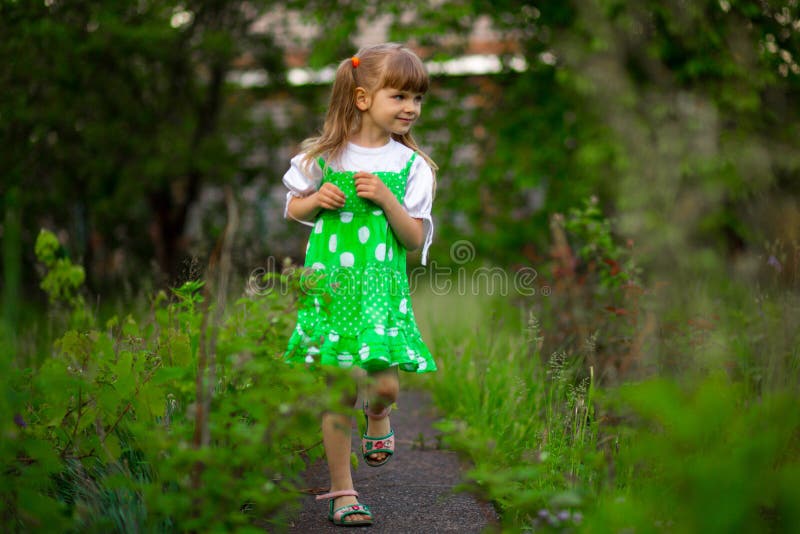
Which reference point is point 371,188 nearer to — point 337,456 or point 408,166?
point 408,166

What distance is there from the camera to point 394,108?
3041 mm

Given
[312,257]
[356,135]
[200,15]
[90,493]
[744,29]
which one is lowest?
[90,493]

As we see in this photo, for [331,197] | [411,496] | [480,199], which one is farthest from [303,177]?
[480,199]

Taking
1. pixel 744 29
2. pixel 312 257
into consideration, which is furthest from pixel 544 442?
pixel 744 29

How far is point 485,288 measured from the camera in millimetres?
7727

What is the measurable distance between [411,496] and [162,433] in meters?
1.26

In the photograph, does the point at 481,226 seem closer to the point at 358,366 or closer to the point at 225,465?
the point at 358,366

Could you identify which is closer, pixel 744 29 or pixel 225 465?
pixel 225 465

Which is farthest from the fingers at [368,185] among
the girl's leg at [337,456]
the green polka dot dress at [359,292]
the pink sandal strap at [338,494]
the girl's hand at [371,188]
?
the pink sandal strap at [338,494]

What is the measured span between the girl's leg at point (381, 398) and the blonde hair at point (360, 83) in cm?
75

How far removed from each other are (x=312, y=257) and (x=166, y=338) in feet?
1.91

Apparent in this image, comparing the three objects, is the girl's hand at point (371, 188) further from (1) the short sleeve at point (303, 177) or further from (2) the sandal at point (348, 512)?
(2) the sandal at point (348, 512)

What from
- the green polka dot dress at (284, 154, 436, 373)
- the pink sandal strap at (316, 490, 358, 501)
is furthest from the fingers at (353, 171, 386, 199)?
the pink sandal strap at (316, 490, 358, 501)

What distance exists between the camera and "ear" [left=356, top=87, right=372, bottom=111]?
10.2 feet
